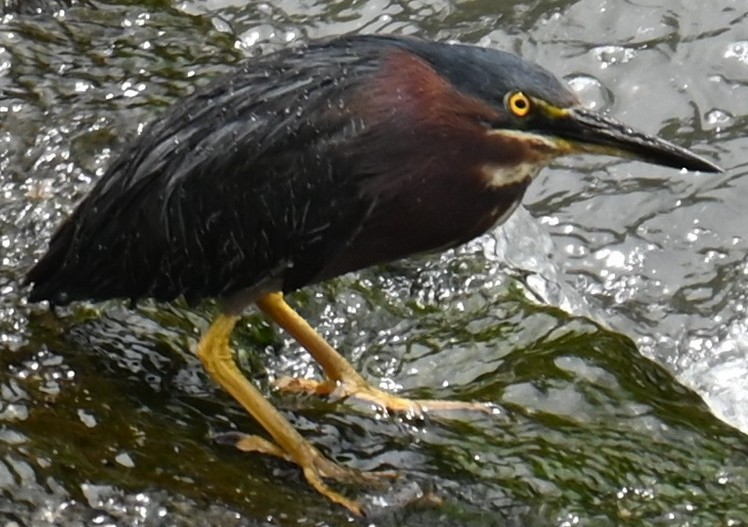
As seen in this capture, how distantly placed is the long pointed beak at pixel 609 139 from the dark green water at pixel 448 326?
84cm

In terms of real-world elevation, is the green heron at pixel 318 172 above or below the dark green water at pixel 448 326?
above

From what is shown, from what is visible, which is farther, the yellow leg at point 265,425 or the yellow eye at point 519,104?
the yellow leg at point 265,425

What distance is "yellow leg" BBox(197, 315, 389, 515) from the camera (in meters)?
3.41

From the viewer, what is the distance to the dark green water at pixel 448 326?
3328 mm

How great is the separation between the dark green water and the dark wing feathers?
0.32 metres

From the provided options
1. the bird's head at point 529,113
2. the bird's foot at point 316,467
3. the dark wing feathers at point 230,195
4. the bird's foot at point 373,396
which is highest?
the bird's head at point 529,113

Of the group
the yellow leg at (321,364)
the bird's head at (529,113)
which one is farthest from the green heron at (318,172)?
the yellow leg at (321,364)

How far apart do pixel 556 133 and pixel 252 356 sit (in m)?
1.35

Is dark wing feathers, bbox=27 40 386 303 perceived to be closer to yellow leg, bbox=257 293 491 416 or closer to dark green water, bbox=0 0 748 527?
dark green water, bbox=0 0 748 527

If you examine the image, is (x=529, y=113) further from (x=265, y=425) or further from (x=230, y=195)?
(x=265, y=425)

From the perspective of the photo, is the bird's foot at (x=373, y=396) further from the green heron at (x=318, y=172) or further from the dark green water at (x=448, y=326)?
the green heron at (x=318, y=172)

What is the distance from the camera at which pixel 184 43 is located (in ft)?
18.4

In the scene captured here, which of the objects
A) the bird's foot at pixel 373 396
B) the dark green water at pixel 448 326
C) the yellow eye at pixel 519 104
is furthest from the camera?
the bird's foot at pixel 373 396

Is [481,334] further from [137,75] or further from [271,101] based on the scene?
[137,75]
